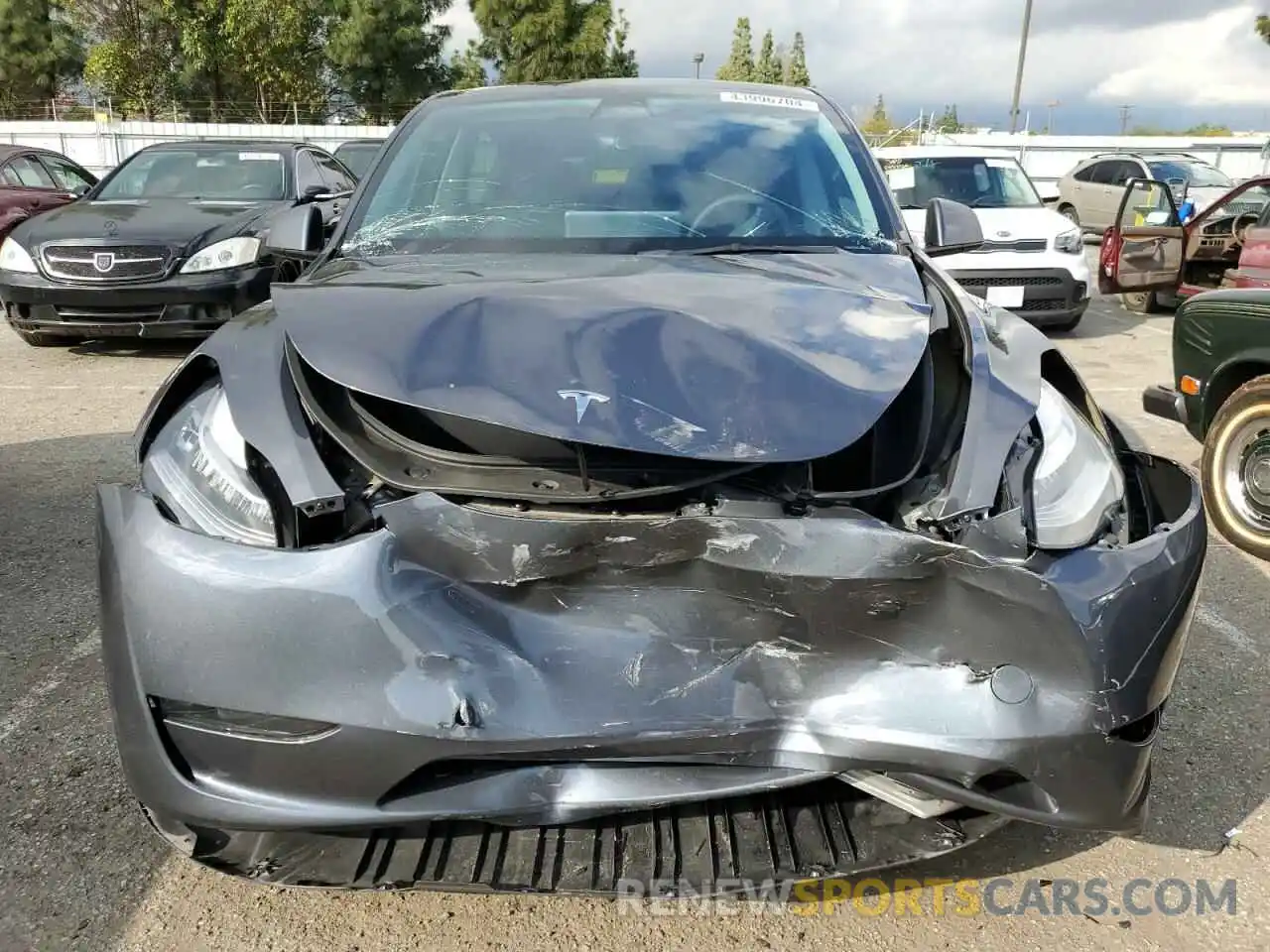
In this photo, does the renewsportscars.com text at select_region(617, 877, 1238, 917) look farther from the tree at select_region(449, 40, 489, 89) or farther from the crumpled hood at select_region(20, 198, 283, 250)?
the tree at select_region(449, 40, 489, 89)

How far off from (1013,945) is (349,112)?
128 ft

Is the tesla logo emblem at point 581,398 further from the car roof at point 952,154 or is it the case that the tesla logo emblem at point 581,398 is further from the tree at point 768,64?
the tree at point 768,64

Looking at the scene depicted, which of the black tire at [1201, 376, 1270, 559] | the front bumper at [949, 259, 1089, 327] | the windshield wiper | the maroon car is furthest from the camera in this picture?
the maroon car

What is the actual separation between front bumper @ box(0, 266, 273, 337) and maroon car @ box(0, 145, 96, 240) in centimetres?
380

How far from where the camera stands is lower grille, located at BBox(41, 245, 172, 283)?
6473mm

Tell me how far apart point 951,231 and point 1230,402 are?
1.62 m

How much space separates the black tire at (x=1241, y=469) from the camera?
376 centimetres

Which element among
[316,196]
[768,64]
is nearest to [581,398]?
[316,196]

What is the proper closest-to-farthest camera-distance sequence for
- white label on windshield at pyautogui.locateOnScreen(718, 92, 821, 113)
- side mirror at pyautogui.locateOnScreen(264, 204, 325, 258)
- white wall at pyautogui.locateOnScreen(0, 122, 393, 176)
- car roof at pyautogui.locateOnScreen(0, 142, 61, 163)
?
side mirror at pyautogui.locateOnScreen(264, 204, 325, 258), white label on windshield at pyautogui.locateOnScreen(718, 92, 821, 113), car roof at pyautogui.locateOnScreen(0, 142, 61, 163), white wall at pyautogui.locateOnScreen(0, 122, 393, 176)

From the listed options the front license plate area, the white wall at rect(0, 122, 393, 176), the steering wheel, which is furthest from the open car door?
the white wall at rect(0, 122, 393, 176)

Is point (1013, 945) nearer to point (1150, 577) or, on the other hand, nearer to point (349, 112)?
point (1150, 577)

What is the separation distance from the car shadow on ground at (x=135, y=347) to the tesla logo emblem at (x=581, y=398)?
6218mm

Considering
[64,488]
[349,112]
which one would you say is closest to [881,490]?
[64,488]

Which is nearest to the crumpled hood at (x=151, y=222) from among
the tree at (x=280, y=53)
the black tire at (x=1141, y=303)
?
the black tire at (x=1141, y=303)
